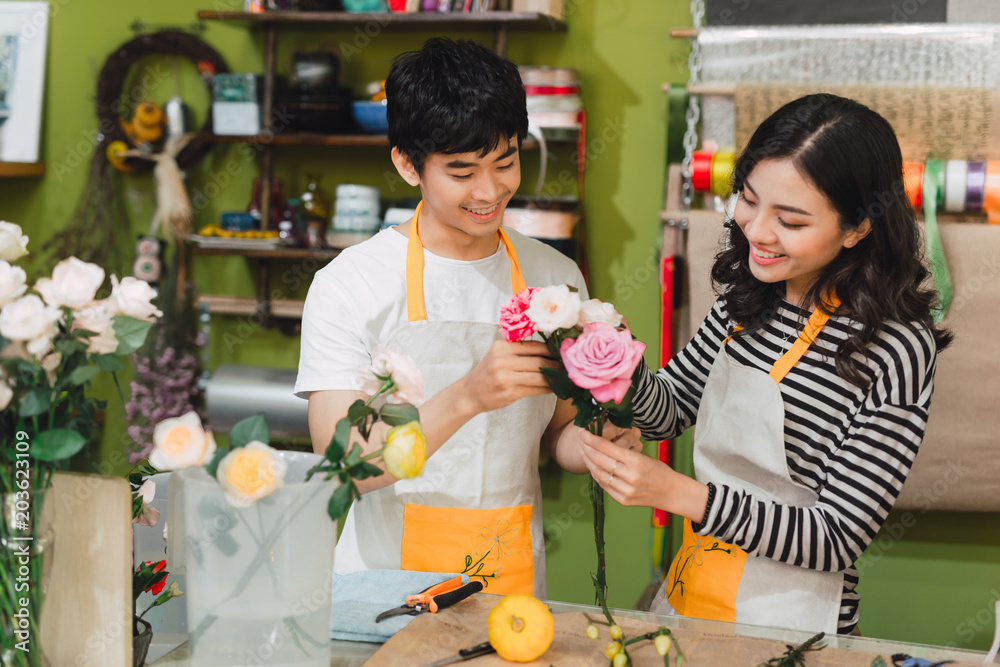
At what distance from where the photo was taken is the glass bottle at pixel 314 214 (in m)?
2.61

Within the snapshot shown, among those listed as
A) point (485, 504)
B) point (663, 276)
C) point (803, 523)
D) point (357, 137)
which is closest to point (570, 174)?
point (663, 276)

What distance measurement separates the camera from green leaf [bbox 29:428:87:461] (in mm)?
765

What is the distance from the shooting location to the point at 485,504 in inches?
56.0

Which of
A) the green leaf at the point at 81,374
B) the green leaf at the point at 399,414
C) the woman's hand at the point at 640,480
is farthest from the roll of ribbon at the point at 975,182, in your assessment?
the green leaf at the point at 81,374

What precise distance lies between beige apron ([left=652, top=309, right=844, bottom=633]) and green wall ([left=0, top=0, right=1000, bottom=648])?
1.24 m

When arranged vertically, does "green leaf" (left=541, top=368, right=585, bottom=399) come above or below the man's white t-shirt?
below

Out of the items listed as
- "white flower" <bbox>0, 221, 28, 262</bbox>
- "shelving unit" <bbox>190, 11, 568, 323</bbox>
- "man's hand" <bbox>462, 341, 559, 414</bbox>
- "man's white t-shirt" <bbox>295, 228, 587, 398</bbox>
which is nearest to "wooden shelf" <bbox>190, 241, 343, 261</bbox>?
"shelving unit" <bbox>190, 11, 568, 323</bbox>

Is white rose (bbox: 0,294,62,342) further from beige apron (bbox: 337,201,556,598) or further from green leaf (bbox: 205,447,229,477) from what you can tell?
beige apron (bbox: 337,201,556,598)

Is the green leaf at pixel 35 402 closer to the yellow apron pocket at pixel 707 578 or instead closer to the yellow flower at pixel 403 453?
the yellow flower at pixel 403 453

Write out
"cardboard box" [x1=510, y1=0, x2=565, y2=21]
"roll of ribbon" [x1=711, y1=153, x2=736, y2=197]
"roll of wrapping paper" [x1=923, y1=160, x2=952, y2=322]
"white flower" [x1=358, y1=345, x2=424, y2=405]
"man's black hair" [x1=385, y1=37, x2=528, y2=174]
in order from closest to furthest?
1. "white flower" [x1=358, y1=345, x2=424, y2=405]
2. "man's black hair" [x1=385, y1=37, x2=528, y2=174]
3. "roll of wrapping paper" [x1=923, y1=160, x2=952, y2=322]
4. "roll of ribbon" [x1=711, y1=153, x2=736, y2=197]
5. "cardboard box" [x1=510, y1=0, x2=565, y2=21]

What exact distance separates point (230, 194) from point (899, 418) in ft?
7.42

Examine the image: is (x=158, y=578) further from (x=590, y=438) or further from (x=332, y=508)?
(x=590, y=438)

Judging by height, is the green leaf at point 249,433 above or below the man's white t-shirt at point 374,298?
below

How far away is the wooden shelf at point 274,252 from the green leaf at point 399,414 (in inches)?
69.4
